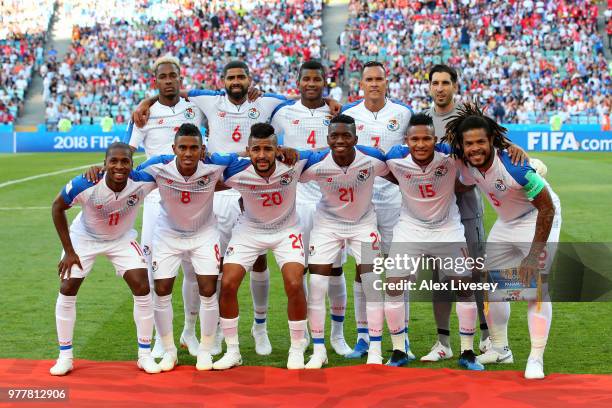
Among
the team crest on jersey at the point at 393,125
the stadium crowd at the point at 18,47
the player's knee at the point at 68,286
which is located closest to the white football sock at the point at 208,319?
the player's knee at the point at 68,286

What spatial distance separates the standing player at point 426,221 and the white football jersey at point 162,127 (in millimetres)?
2116

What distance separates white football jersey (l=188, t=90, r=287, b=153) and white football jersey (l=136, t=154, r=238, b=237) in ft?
3.27

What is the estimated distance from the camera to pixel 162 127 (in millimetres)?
8094

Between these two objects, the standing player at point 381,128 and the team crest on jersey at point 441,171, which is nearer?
the team crest on jersey at point 441,171

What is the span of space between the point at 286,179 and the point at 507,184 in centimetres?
177

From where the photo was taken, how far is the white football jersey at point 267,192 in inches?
278

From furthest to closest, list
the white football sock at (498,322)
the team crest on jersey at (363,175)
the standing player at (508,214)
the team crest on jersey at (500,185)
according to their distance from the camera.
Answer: the team crest on jersey at (363,175) < the white football sock at (498,322) < the team crest on jersey at (500,185) < the standing player at (508,214)

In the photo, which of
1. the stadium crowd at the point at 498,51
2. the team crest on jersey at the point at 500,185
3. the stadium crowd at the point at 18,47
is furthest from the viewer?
the stadium crowd at the point at 18,47

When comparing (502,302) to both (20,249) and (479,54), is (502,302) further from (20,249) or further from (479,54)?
(479,54)

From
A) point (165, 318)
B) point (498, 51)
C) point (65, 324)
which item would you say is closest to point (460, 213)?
point (165, 318)

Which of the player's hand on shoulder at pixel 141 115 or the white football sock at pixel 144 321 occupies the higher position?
the player's hand on shoulder at pixel 141 115

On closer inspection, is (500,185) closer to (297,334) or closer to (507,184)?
(507,184)

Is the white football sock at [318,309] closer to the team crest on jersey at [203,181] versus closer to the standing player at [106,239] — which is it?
the team crest on jersey at [203,181]

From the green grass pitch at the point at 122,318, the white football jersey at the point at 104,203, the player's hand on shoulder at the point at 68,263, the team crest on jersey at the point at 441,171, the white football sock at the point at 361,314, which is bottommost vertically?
the green grass pitch at the point at 122,318
